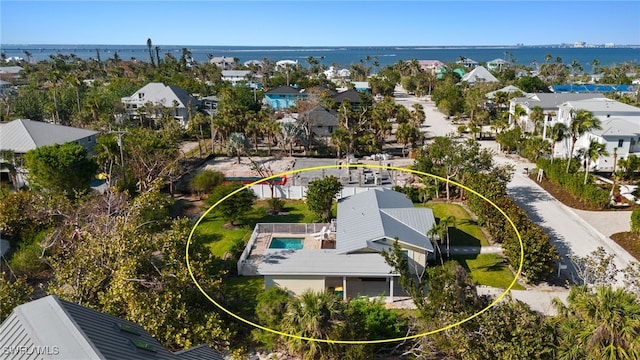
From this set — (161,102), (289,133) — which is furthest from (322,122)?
(161,102)

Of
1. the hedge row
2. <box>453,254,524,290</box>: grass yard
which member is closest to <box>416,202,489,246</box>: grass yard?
the hedge row

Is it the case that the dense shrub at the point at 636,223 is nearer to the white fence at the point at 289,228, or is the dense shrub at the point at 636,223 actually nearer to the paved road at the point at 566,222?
the paved road at the point at 566,222

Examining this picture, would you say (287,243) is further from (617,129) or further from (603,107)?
(603,107)

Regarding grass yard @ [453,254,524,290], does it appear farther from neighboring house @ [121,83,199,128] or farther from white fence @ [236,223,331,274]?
neighboring house @ [121,83,199,128]

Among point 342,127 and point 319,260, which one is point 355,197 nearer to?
point 319,260

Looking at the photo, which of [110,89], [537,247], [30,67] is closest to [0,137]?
[110,89]

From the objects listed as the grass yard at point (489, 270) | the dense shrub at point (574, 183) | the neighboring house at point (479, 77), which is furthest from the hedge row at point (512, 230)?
the neighboring house at point (479, 77)
